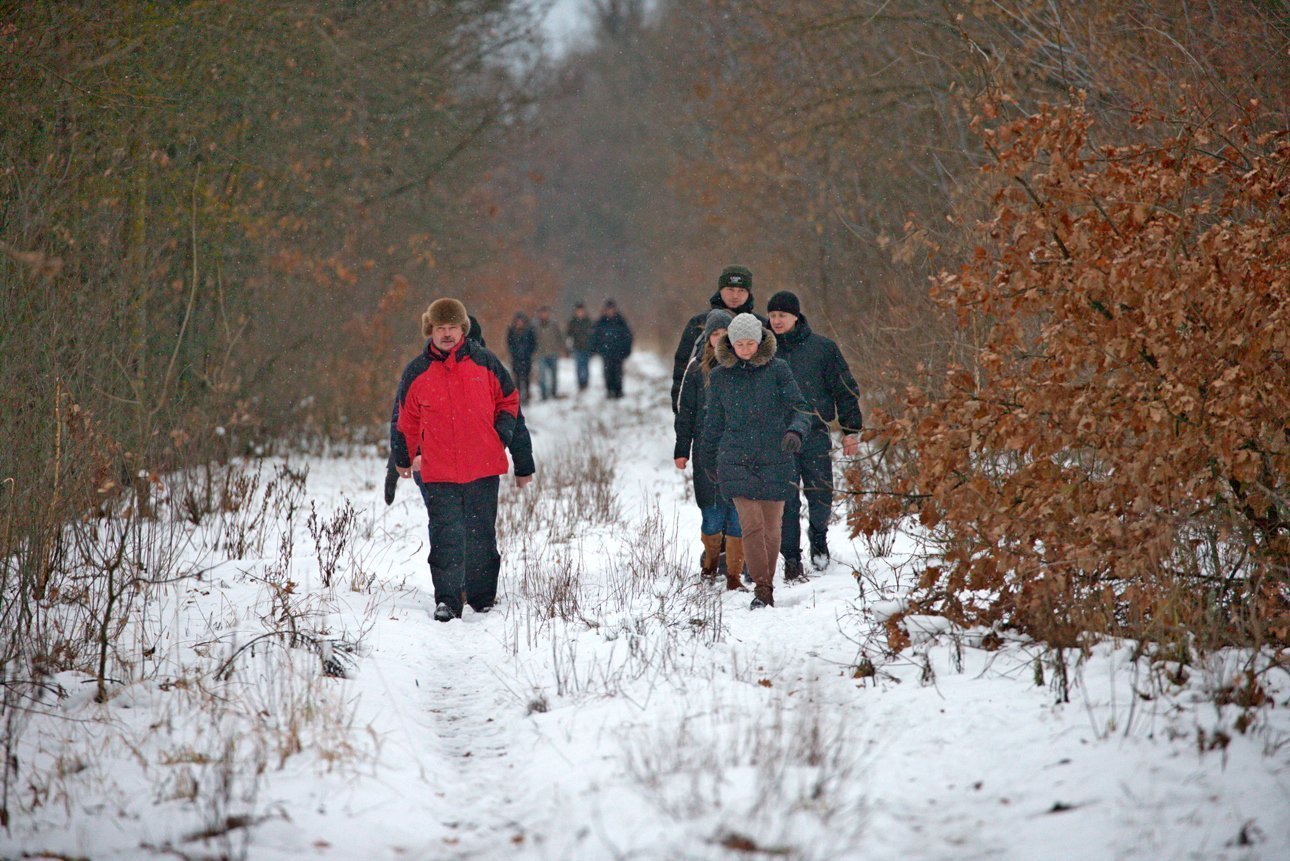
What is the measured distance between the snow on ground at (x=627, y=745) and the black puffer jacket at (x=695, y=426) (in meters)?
0.91

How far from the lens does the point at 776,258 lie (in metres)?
19.5

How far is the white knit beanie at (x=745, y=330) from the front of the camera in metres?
6.54

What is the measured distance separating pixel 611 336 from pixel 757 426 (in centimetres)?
1674

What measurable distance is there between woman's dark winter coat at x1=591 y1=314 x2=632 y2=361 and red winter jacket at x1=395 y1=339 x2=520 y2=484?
16.3m

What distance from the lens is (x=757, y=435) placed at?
6535 mm

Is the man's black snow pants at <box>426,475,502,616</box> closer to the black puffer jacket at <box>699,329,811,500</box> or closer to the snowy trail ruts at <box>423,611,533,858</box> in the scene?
the snowy trail ruts at <box>423,611,533,858</box>

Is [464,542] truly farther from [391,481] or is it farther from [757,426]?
[757,426]

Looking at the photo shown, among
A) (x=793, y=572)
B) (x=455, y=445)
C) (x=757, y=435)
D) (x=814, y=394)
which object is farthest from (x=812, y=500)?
(x=455, y=445)

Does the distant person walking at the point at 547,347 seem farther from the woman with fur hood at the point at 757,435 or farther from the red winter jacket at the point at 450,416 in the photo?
the woman with fur hood at the point at 757,435

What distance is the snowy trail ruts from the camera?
3832 millimetres

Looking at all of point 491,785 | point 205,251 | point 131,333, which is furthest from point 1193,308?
point 205,251

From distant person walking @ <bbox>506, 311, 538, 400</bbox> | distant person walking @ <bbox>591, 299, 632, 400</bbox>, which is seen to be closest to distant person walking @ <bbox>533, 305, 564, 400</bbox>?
distant person walking @ <bbox>506, 311, 538, 400</bbox>

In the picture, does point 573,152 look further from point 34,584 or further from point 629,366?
point 34,584

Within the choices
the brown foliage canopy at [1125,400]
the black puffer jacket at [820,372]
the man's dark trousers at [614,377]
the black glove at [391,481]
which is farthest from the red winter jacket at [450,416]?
the man's dark trousers at [614,377]
